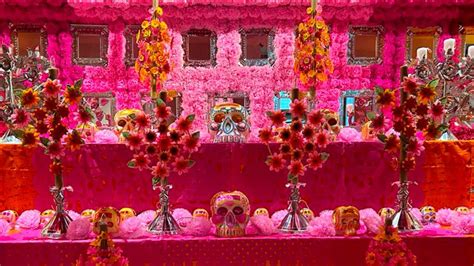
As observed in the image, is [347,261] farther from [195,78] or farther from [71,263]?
[195,78]

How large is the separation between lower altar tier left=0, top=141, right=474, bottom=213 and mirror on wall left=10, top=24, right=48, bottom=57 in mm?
2770

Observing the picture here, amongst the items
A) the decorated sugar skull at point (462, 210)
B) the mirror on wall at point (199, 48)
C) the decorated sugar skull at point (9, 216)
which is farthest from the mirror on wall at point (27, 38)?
the decorated sugar skull at point (462, 210)

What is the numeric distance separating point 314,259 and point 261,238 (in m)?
0.28

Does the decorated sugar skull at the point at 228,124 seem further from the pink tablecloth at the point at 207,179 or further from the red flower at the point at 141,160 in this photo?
the red flower at the point at 141,160

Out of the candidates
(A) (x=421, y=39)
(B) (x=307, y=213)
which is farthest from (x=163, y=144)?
(A) (x=421, y=39)

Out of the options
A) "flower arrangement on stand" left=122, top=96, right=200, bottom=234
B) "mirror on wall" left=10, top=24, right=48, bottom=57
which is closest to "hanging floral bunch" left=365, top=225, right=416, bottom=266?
"flower arrangement on stand" left=122, top=96, right=200, bottom=234

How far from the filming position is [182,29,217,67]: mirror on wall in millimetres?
5164

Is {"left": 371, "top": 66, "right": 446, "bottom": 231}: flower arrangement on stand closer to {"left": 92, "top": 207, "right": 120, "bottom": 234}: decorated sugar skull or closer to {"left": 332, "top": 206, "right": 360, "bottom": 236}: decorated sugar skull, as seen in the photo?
{"left": 332, "top": 206, "right": 360, "bottom": 236}: decorated sugar skull

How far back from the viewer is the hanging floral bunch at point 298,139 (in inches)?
93.7

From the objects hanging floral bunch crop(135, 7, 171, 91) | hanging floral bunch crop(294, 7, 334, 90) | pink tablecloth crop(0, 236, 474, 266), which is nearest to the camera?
pink tablecloth crop(0, 236, 474, 266)

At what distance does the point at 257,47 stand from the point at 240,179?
2849 millimetres

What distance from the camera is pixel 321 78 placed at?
Answer: 3.17m

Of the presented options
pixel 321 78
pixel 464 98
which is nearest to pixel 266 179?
pixel 321 78

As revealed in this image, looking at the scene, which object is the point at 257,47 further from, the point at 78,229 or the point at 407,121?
the point at 78,229
